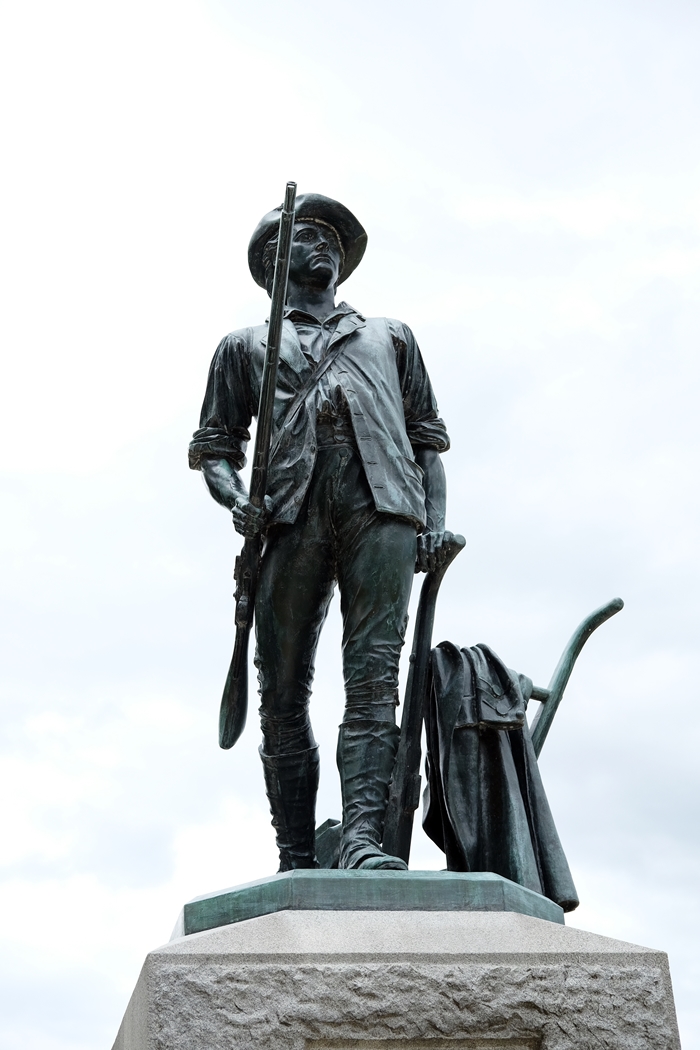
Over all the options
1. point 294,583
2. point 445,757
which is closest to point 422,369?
point 294,583

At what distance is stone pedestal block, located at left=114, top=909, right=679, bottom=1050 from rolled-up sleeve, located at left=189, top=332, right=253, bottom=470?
215 cm

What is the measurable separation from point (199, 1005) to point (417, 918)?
2.56ft

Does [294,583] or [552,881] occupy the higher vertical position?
[294,583]

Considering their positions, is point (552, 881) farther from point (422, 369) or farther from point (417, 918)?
point (422, 369)

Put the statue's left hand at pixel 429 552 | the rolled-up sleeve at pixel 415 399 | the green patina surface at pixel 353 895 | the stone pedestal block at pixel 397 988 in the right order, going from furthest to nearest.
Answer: the rolled-up sleeve at pixel 415 399, the statue's left hand at pixel 429 552, the green patina surface at pixel 353 895, the stone pedestal block at pixel 397 988

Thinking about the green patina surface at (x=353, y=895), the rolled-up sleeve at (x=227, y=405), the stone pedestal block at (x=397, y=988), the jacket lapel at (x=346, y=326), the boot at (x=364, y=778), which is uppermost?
the jacket lapel at (x=346, y=326)

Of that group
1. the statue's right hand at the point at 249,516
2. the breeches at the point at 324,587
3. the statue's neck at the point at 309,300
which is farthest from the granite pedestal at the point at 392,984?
the statue's neck at the point at 309,300

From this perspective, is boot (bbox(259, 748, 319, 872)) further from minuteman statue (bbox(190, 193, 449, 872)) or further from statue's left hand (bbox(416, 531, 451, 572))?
statue's left hand (bbox(416, 531, 451, 572))

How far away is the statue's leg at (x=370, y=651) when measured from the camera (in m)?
5.46

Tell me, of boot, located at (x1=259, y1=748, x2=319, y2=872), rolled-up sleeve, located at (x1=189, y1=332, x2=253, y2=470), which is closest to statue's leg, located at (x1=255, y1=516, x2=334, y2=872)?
boot, located at (x1=259, y1=748, x2=319, y2=872)

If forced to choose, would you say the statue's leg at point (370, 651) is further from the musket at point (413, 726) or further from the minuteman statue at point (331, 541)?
the musket at point (413, 726)

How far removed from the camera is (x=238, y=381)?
6.20 metres

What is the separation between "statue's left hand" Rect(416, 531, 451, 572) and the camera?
5965mm

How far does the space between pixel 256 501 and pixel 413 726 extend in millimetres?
1110
